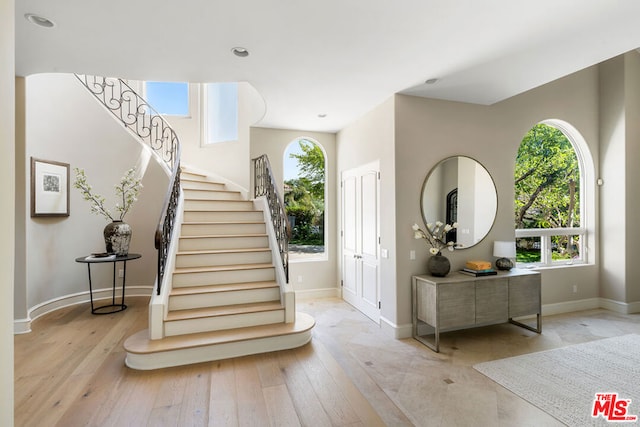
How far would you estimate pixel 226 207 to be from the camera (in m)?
5.18

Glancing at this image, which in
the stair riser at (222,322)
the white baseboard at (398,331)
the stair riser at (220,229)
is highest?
the stair riser at (220,229)

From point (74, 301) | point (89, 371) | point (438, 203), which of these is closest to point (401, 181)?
point (438, 203)

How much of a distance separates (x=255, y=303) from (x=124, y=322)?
178 centimetres

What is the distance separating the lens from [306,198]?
5.66 m

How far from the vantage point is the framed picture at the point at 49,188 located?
4.04m

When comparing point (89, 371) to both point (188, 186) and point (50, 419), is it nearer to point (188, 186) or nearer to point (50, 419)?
point (50, 419)

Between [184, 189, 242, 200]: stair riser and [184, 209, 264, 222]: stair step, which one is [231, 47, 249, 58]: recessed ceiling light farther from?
[184, 189, 242, 200]: stair riser

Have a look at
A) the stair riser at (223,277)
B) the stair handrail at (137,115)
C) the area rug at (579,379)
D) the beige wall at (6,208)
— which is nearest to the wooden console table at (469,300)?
the area rug at (579,379)

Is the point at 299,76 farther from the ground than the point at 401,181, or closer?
farther from the ground

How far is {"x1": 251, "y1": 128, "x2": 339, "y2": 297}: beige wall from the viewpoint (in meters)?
5.16

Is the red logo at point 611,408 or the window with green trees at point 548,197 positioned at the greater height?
the window with green trees at point 548,197

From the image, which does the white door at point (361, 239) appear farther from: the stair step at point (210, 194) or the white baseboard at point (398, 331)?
the stair step at point (210, 194)

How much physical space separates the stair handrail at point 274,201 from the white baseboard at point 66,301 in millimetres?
2573

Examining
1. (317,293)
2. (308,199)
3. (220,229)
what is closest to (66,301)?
(220,229)
